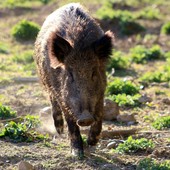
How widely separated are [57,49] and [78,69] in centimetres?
42

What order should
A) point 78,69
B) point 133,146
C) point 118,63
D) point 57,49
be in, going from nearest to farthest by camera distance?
point 78,69 → point 57,49 → point 133,146 → point 118,63

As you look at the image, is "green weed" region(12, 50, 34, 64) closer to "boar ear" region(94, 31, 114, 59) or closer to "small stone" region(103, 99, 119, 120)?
"small stone" region(103, 99, 119, 120)

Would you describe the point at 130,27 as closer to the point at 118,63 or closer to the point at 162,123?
the point at 118,63

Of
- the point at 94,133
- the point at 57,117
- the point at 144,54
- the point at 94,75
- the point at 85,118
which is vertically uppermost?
the point at 94,75

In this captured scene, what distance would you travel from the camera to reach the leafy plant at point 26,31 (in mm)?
16391

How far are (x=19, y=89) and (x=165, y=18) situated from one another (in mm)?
9429

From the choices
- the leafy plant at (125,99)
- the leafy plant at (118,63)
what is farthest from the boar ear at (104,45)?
the leafy plant at (118,63)

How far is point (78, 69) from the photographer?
743cm

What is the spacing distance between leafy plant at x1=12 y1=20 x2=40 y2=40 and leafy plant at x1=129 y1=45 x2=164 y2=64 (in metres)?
2.66

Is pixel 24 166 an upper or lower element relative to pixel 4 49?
upper

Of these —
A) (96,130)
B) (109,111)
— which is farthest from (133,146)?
(109,111)

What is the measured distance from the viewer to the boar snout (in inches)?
274

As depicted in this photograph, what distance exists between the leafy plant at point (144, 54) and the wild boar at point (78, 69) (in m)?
6.38

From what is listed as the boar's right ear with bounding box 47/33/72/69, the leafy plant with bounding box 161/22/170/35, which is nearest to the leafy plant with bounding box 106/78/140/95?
A: the boar's right ear with bounding box 47/33/72/69
